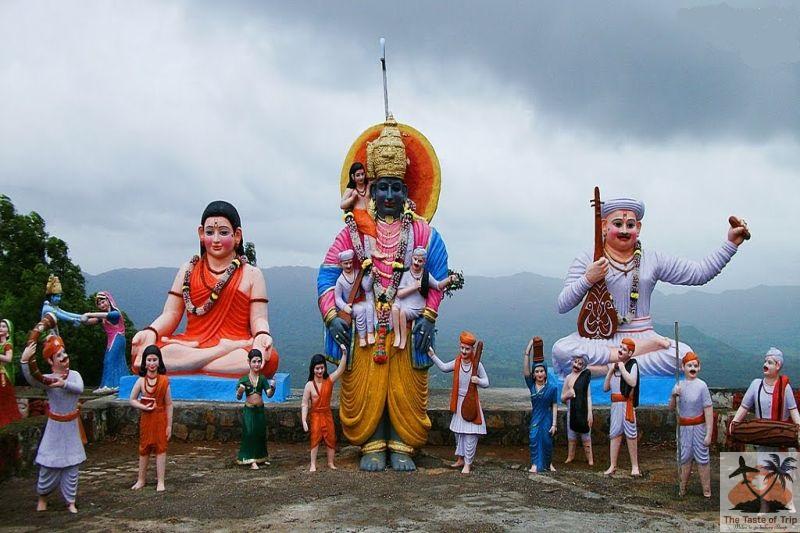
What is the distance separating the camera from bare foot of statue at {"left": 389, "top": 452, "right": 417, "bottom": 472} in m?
6.96

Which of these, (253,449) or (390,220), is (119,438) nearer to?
(253,449)

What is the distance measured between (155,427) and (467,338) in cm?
281

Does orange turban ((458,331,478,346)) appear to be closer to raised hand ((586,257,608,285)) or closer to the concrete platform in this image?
the concrete platform

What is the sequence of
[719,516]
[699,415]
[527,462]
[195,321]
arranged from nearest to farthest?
1. [719,516]
2. [699,415]
3. [527,462]
4. [195,321]

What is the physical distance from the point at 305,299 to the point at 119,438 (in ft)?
88.9

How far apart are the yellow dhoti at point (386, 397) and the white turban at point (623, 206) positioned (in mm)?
3416

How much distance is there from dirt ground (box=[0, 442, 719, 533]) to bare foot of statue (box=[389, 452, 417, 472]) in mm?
123

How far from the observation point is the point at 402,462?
6.99 m

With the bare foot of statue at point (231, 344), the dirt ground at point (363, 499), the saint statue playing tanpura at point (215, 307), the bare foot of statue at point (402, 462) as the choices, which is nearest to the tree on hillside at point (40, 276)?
the saint statue playing tanpura at point (215, 307)

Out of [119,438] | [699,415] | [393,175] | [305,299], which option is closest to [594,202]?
[393,175]

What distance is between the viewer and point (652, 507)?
570cm

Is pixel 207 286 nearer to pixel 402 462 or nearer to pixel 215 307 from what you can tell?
pixel 215 307

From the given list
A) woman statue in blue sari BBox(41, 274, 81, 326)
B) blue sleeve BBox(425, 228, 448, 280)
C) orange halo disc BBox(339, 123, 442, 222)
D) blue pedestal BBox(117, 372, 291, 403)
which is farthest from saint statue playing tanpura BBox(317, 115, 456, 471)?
woman statue in blue sari BBox(41, 274, 81, 326)

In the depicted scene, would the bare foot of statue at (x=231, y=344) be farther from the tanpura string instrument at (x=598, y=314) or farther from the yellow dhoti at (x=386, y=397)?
the tanpura string instrument at (x=598, y=314)
